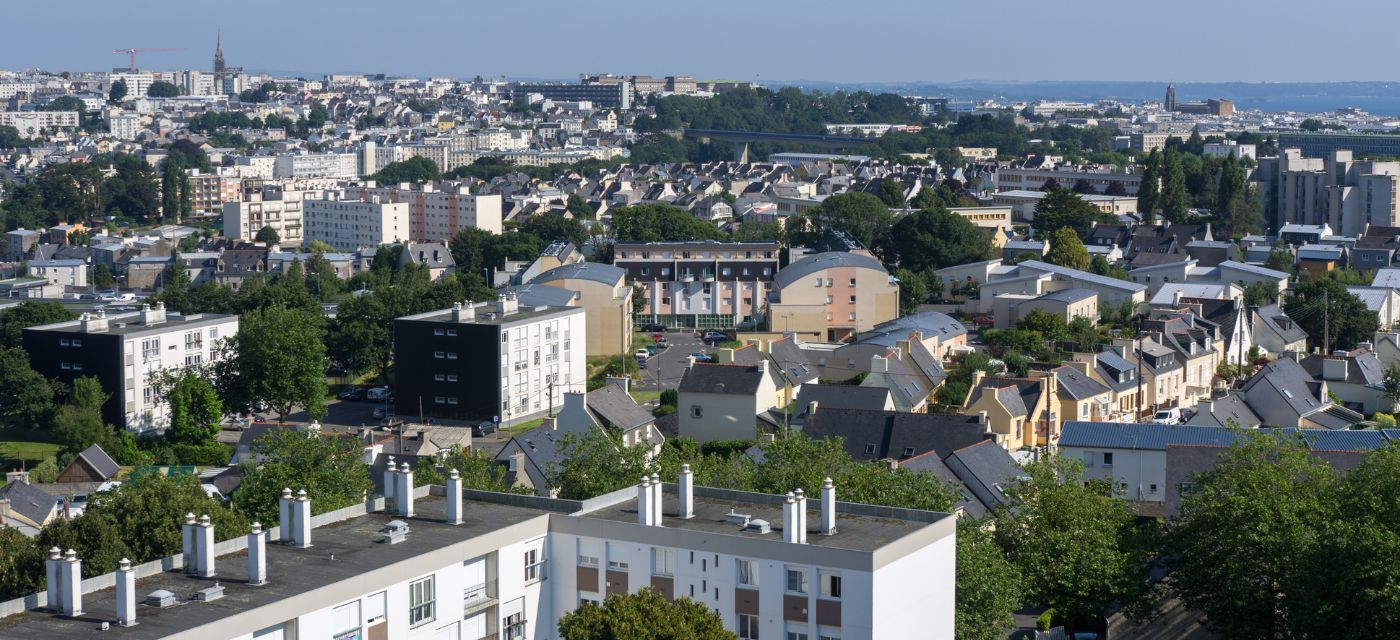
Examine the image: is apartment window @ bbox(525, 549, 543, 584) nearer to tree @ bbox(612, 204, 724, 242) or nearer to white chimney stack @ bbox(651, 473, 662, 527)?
white chimney stack @ bbox(651, 473, 662, 527)

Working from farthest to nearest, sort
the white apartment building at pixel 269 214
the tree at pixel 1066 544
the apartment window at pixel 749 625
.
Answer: the white apartment building at pixel 269 214
the tree at pixel 1066 544
the apartment window at pixel 749 625

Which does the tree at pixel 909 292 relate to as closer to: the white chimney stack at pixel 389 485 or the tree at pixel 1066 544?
the tree at pixel 1066 544

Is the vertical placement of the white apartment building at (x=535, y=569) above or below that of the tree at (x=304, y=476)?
above

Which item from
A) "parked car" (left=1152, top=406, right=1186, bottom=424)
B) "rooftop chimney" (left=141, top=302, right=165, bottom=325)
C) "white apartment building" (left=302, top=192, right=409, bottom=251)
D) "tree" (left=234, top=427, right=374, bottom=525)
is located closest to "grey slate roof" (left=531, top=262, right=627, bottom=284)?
"rooftop chimney" (left=141, top=302, right=165, bottom=325)

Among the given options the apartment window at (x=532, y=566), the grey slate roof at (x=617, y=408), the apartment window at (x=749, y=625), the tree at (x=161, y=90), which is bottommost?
the grey slate roof at (x=617, y=408)

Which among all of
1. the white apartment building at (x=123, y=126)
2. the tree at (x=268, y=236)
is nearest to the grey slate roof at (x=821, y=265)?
the tree at (x=268, y=236)

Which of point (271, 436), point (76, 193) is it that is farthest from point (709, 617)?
point (76, 193)
